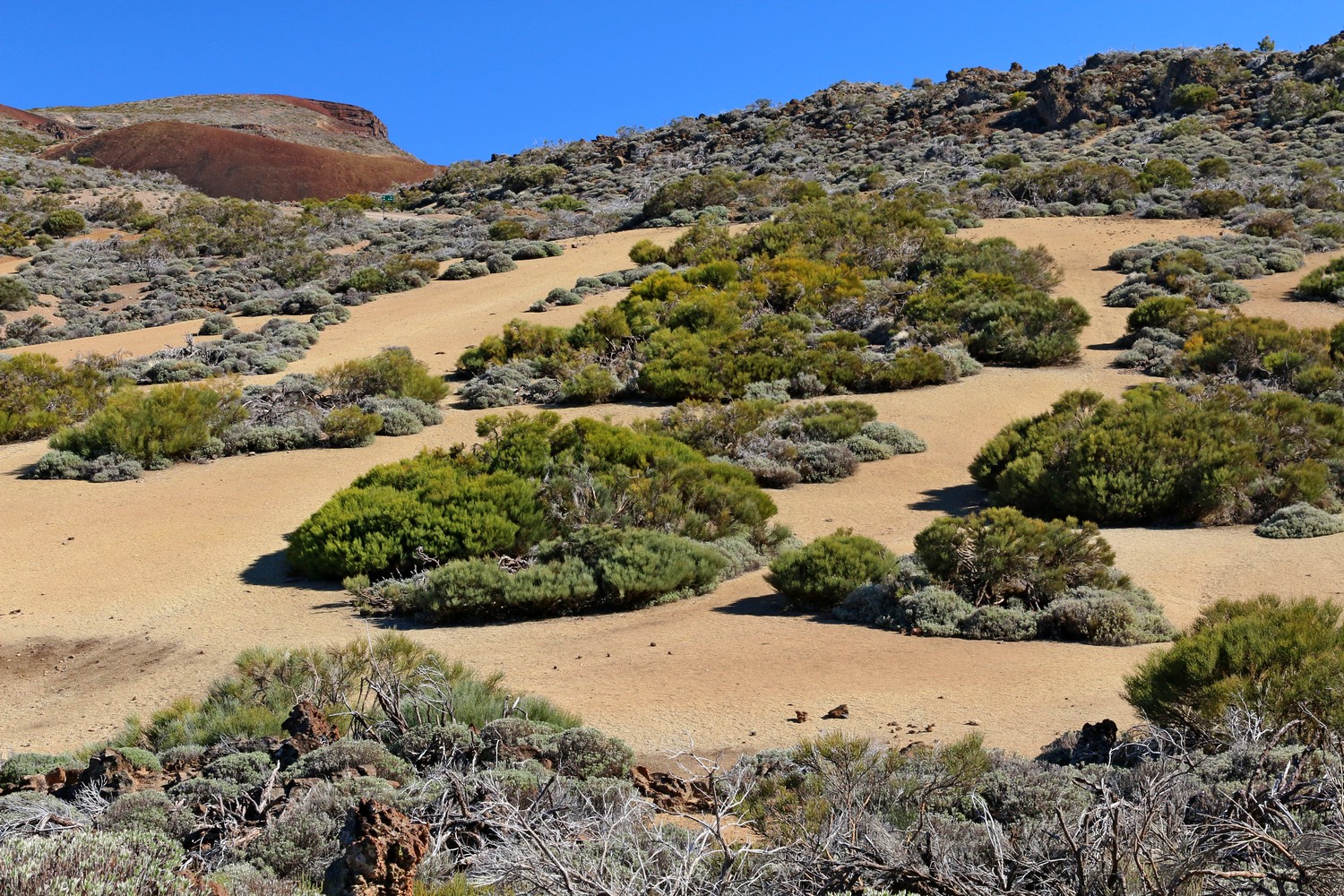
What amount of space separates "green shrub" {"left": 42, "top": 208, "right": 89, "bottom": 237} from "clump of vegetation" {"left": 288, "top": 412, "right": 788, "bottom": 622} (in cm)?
2911

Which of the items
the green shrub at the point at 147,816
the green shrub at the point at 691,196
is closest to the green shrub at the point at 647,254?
the green shrub at the point at 691,196

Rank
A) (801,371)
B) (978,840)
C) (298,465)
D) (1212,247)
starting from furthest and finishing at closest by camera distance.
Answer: (1212,247) < (801,371) < (298,465) < (978,840)

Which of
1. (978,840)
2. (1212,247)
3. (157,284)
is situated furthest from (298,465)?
(1212,247)

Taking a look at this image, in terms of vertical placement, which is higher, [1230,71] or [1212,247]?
[1230,71]

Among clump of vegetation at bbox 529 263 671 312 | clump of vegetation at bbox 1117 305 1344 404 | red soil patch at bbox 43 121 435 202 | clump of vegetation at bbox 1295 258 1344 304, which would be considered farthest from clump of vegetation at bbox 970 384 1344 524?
red soil patch at bbox 43 121 435 202

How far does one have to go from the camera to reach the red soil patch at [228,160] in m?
55.3

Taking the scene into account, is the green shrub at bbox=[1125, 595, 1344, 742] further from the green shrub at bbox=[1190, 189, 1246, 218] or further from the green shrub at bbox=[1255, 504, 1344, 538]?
the green shrub at bbox=[1190, 189, 1246, 218]

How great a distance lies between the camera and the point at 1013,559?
8359 mm

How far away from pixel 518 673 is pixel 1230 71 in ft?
159

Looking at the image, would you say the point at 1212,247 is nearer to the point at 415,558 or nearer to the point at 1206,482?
the point at 1206,482

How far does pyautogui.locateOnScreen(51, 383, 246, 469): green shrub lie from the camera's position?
13586 millimetres

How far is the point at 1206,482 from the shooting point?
10.7m

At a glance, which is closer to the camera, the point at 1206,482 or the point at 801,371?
the point at 1206,482

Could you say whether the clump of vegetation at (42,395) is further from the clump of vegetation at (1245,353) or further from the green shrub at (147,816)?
the clump of vegetation at (1245,353)
